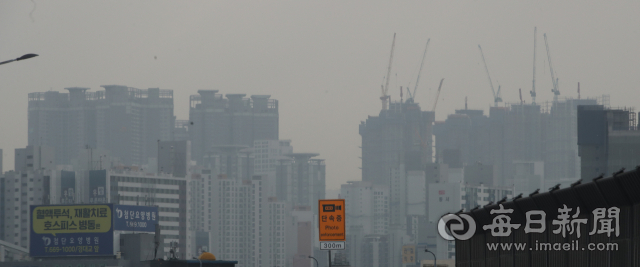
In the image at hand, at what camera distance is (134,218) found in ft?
550

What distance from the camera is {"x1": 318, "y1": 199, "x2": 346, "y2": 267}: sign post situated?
171 feet

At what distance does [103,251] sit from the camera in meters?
153

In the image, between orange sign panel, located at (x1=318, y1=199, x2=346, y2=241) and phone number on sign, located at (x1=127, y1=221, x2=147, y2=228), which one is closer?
orange sign panel, located at (x1=318, y1=199, x2=346, y2=241)

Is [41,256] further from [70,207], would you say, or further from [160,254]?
[160,254]

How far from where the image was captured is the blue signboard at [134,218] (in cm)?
16062

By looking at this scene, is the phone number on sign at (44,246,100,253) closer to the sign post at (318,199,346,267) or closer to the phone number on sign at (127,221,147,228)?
the phone number on sign at (127,221,147,228)

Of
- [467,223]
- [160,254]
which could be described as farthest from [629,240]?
[160,254]

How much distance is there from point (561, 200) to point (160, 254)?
129 m

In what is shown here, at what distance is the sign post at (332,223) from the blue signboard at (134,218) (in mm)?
109544

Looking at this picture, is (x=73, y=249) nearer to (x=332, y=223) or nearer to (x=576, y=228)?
(x=332, y=223)

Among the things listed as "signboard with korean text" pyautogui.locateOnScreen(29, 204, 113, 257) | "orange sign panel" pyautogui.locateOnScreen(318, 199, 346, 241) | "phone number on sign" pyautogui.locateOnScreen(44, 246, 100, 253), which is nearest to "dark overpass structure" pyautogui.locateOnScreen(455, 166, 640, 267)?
"orange sign panel" pyautogui.locateOnScreen(318, 199, 346, 241)

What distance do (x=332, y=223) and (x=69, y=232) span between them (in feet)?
365

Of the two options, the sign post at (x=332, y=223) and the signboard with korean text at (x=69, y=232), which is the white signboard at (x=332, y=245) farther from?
the signboard with korean text at (x=69, y=232)

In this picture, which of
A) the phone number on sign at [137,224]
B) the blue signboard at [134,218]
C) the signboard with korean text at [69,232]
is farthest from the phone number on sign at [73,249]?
the phone number on sign at [137,224]
